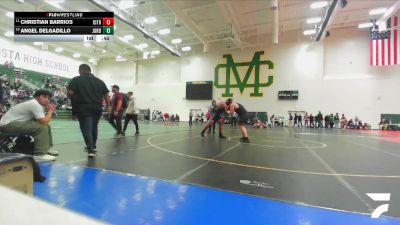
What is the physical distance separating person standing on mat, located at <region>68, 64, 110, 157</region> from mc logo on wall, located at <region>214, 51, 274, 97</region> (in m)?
18.1

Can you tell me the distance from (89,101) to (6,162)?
2.65 meters

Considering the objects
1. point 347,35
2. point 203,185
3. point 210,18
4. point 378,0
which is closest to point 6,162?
point 203,185

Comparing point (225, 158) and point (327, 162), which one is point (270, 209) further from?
point (327, 162)

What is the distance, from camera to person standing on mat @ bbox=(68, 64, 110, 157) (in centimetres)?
373

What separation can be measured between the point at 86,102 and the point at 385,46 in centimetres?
1971

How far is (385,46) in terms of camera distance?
1648 cm

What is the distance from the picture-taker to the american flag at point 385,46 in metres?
16.0

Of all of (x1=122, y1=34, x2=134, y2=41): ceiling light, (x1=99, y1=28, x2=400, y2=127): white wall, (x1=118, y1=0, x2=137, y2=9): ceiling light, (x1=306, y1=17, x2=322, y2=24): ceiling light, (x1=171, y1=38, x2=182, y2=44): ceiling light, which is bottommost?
(x1=99, y1=28, x2=400, y2=127): white wall

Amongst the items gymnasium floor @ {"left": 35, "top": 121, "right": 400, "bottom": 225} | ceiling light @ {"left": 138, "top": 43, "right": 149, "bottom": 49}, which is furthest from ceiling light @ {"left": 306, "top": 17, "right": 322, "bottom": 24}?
gymnasium floor @ {"left": 35, "top": 121, "right": 400, "bottom": 225}

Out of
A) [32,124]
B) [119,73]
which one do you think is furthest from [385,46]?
[119,73]

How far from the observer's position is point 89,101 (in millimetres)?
3760

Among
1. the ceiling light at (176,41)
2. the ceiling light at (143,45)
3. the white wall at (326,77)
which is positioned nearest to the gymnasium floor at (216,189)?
the white wall at (326,77)

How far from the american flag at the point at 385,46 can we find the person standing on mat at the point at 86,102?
18371 millimetres

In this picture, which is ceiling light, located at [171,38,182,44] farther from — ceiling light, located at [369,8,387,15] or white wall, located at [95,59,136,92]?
ceiling light, located at [369,8,387,15]
